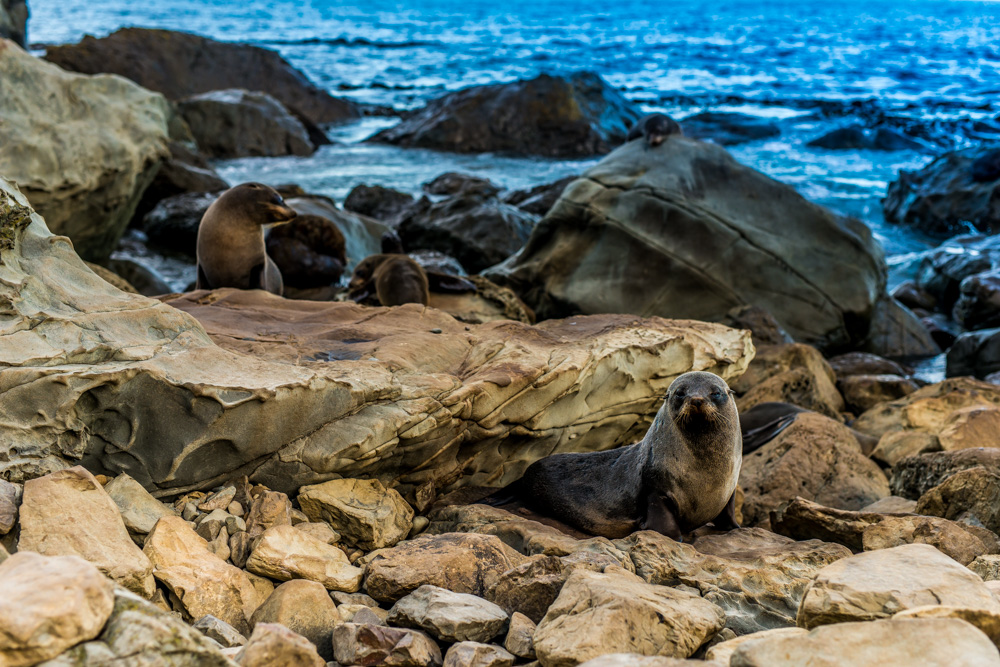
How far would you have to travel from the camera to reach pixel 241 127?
1912cm

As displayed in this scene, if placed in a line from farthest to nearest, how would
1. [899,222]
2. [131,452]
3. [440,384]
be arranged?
[899,222]
[440,384]
[131,452]

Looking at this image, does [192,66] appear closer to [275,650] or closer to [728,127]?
[728,127]

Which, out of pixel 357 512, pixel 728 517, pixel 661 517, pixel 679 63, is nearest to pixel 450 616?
pixel 357 512

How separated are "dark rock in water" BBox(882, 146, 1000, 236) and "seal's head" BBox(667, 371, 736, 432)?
1408cm

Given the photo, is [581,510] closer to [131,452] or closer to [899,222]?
[131,452]

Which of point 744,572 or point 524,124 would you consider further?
point 524,124

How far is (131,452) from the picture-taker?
3.34m

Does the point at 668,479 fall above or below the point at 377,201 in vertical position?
above

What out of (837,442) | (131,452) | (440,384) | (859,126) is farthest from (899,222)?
(131,452)

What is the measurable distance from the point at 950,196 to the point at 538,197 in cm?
845

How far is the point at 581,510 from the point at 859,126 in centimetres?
2158

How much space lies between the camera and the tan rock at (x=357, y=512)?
355 cm

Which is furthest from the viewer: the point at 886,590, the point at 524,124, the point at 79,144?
the point at 524,124

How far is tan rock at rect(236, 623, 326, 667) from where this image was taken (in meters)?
2.08
